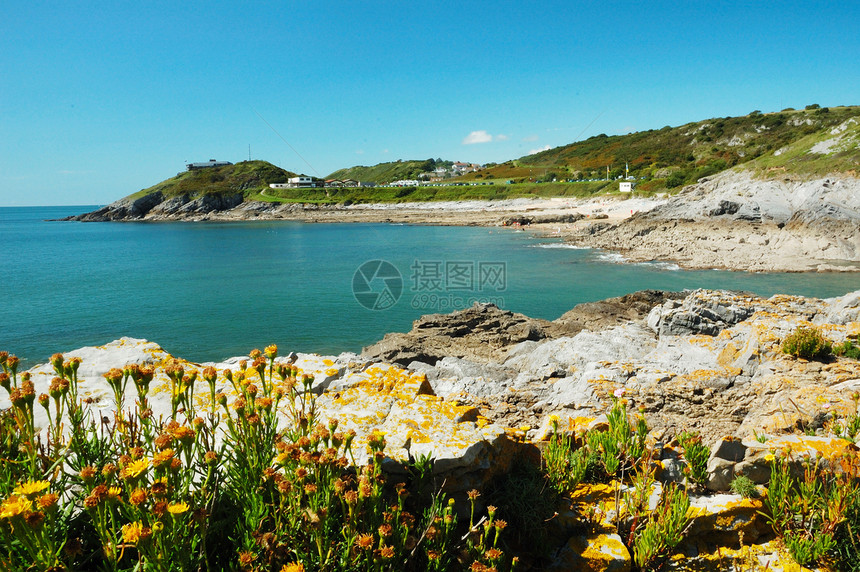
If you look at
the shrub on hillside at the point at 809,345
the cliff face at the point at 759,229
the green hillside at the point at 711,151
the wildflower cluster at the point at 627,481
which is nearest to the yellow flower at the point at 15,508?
the wildflower cluster at the point at 627,481

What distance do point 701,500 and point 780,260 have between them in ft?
114

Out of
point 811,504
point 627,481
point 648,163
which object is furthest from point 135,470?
point 648,163

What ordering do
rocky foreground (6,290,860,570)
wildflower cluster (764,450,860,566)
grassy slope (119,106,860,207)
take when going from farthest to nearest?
1. grassy slope (119,106,860,207)
2. rocky foreground (6,290,860,570)
3. wildflower cluster (764,450,860,566)

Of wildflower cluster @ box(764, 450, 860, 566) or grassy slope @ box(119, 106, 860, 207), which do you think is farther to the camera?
grassy slope @ box(119, 106, 860, 207)

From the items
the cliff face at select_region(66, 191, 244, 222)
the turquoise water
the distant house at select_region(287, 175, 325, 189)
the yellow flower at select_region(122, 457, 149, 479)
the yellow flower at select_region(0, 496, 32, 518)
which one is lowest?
the turquoise water

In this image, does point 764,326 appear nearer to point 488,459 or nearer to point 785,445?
point 785,445

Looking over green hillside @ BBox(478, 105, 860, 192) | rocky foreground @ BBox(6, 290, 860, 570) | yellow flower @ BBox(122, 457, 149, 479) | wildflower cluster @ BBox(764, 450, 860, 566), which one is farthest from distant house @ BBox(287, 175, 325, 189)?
yellow flower @ BBox(122, 457, 149, 479)

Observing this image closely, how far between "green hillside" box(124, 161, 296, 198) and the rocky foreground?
435 feet

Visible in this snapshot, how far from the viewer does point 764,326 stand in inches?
331

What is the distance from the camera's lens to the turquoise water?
776 inches

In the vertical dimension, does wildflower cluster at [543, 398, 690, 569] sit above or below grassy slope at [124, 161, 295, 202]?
below

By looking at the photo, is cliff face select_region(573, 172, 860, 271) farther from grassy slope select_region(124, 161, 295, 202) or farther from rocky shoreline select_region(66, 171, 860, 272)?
grassy slope select_region(124, 161, 295, 202)

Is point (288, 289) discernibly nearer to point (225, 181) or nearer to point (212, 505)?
point (212, 505)

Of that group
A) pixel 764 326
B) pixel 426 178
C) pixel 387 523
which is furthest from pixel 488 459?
pixel 426 178
